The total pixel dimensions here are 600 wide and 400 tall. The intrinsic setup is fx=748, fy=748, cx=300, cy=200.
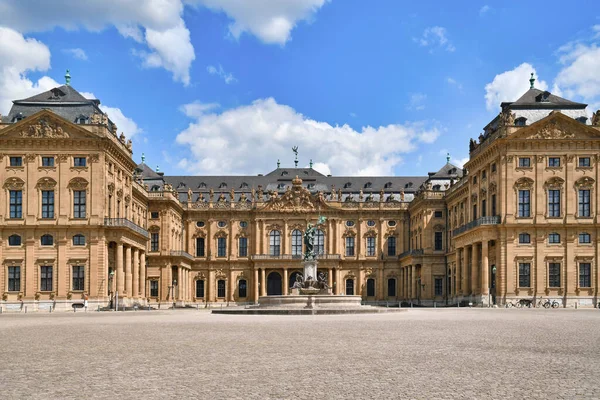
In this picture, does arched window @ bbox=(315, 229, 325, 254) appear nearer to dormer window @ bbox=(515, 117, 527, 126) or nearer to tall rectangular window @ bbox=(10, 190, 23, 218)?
dormer window @ bbox=(515, 117, 527, 126)

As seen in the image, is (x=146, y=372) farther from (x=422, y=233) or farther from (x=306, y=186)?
(x=306, y=186)

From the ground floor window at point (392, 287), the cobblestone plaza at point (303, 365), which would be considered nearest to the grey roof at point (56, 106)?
the cobblestone plaza at point (303, 365)

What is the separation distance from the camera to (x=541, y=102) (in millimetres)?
62719

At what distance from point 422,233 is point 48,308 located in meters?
44.9

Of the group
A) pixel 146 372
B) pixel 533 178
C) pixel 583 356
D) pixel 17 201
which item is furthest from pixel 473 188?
pixel 146 372

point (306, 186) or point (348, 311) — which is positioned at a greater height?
point (306, 186)

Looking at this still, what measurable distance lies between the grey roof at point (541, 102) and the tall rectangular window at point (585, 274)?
13.1 meters

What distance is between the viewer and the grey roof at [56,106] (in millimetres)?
63562

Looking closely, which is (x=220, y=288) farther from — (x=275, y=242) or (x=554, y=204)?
(x=554, y=204)

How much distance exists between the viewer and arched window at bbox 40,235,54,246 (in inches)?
2450

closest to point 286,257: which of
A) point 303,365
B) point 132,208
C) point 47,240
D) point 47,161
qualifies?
point 132,208

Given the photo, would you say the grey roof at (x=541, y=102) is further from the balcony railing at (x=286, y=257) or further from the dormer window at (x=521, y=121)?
the balcony railing at (x=286, y=257)

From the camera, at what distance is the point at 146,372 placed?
14.5m

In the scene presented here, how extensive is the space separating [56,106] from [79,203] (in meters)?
8.65
